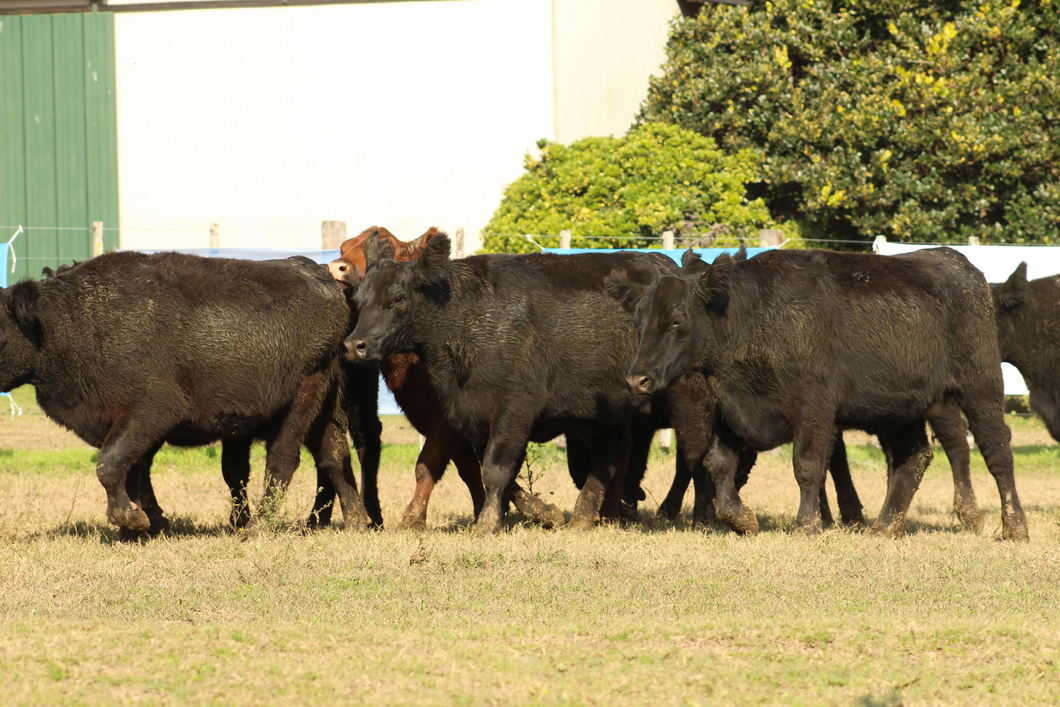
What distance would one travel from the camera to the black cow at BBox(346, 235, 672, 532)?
9586 millimetres

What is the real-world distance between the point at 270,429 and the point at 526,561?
249 cm

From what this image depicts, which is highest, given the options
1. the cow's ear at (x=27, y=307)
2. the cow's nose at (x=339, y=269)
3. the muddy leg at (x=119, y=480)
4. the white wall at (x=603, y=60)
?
the white wall at (x=603, y=60)

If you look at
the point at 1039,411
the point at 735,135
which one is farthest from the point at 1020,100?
the point at 1039,411

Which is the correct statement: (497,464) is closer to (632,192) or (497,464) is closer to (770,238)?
(770,238)

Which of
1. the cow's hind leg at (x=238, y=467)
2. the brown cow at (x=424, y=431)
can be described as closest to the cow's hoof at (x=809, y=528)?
the brown cow at (x=424, y=431)

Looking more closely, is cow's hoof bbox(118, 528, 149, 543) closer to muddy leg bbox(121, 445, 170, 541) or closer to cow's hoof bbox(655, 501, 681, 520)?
muddy leg bbox(121, 445, 170, 541)

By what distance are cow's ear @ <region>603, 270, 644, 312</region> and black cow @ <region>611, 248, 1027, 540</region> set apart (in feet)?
0.03

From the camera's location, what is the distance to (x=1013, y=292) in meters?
10.5

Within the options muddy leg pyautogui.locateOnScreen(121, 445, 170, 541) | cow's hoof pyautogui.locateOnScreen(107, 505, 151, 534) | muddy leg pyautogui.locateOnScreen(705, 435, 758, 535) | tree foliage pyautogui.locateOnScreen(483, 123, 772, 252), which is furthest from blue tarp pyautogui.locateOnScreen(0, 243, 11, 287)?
muddy leg pyautogui.locateOnScreen(705, 435, 758, 535)

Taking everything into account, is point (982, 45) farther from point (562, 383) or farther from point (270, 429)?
point (270, 429)

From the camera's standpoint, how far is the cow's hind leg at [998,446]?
9.73 metres

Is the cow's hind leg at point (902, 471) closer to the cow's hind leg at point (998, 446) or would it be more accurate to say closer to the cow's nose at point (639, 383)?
the cow's hind leg at point (998, 446)

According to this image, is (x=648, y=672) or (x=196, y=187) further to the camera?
(x=196, y=187)

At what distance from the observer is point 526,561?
8.39 metres
